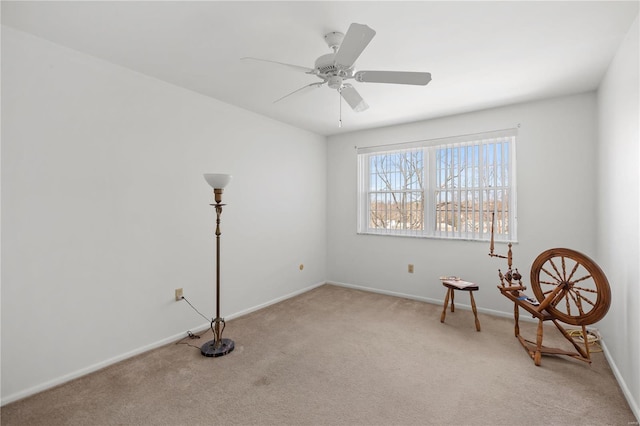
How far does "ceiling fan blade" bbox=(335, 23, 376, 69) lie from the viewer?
1.51m

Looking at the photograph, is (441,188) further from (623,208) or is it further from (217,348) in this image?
(217,348)

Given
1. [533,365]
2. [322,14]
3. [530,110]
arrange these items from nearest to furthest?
[322,14] → [533,365] → [530,110]

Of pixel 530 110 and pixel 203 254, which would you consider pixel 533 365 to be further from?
pixel 203 254

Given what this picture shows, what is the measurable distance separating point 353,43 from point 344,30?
18.6 inches

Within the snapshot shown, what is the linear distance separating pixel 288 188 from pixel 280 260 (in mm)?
1039

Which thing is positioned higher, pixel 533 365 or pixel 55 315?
pixel 55 315

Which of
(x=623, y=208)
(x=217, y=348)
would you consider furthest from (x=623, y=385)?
(x=217, y=348)

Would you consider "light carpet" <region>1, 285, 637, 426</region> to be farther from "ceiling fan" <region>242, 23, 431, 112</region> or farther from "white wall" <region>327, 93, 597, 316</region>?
"ceiling fan" <region>242, 23, 431, 112</region>

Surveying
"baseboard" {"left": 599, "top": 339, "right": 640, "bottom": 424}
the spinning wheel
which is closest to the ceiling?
the spinning wheel

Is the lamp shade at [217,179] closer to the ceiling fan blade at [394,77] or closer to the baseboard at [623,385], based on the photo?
the ceiling fan blade at [394,77]

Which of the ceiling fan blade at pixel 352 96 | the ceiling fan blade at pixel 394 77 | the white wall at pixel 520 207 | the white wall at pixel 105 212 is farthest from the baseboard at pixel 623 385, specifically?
the white wall at pixel 105 212

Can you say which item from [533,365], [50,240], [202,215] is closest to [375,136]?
[202,215]

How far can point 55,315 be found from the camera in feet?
7.18

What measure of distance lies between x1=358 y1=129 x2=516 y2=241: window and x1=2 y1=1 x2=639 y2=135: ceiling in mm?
831
